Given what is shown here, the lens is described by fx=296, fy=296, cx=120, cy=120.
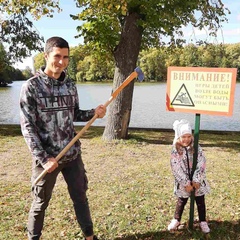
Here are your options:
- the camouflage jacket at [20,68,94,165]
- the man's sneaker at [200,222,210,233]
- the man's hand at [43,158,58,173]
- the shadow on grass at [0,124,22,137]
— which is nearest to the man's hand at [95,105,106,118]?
the camouflage jacket at [20,68,94,165]

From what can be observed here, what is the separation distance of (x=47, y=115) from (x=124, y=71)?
5531 millimetres

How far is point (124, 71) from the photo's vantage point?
792cm

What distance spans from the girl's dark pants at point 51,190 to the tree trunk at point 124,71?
5.17m

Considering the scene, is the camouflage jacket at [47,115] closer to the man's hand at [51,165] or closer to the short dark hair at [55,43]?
the man's hand at [51,165]

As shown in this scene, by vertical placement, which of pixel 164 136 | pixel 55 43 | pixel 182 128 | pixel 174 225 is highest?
pixel 55 43

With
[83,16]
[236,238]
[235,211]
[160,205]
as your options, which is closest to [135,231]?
[160,205]

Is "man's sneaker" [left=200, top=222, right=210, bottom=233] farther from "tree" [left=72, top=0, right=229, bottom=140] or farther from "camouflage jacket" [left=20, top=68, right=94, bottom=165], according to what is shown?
"tree" [left=72, top=0, right=229, bottom=140]

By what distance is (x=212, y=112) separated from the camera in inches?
121

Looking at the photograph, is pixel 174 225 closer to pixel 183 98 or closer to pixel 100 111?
pixel 183 98

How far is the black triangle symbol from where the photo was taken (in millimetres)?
3184

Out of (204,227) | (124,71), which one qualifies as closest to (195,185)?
(204,227)

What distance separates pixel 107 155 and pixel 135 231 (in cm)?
353

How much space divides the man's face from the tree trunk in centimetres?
532

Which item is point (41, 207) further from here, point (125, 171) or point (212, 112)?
point (125, 171)
